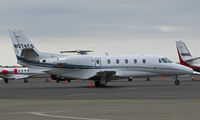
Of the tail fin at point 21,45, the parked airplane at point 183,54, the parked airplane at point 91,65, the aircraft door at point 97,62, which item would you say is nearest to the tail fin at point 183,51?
the parked airplane at point 183,54

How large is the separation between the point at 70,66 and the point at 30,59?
401 centimetres

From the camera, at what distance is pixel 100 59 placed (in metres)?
44.6

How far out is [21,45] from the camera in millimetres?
43625

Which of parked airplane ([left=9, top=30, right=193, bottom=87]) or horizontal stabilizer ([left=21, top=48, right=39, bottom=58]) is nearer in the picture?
horizontal stabilizer ([left=21, top=48, right=39, bottom=58])

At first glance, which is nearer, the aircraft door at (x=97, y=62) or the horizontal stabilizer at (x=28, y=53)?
the horizontal stabilizer at (x=28, y=53)

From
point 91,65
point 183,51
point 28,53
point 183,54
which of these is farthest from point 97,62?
point 183,51

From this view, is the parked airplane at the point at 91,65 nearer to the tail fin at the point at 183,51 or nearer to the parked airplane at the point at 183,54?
the parked airplane at the point at 183,54

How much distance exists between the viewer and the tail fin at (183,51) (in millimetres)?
75938

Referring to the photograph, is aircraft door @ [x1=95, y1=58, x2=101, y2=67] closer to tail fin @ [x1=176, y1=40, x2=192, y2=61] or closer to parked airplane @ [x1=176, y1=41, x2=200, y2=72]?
parked airplane @ [x1=176, y1=41, x2=200, y2=72]

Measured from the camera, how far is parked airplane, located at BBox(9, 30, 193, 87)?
42.9 meters

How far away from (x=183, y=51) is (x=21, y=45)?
4003cm

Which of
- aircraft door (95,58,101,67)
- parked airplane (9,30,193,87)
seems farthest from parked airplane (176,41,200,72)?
aircraft door (95,58,101,67)
